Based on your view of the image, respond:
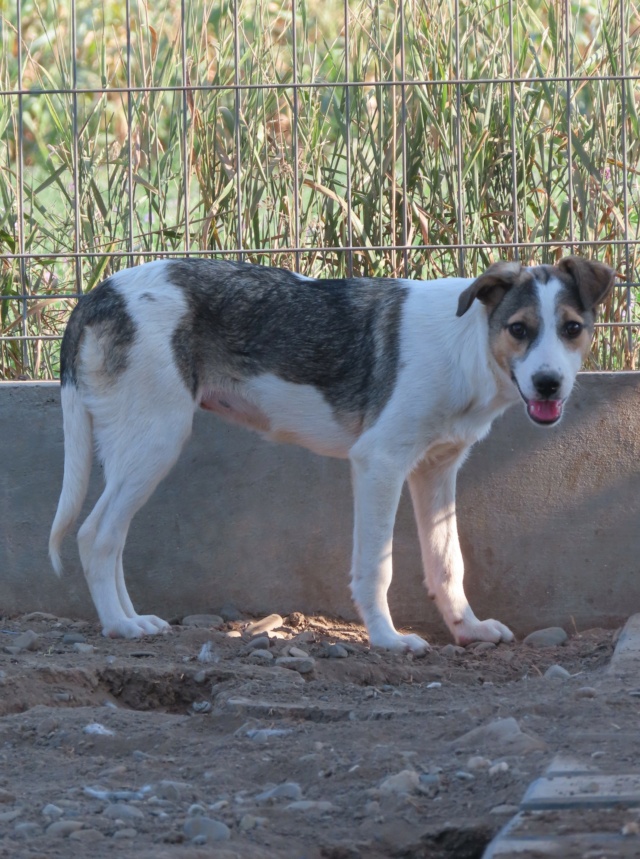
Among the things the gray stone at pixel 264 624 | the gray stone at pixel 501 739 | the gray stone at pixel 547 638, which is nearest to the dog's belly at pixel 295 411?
the gray stone at pixel 264 624

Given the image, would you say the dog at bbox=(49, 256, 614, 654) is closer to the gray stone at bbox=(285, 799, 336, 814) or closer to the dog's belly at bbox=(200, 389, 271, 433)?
the dog's belly at bbox=(200, 389, 271, 433)

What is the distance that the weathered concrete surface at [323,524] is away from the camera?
5645mm

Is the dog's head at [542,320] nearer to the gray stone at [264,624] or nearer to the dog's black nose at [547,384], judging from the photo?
the dog's black nose at [547,384]

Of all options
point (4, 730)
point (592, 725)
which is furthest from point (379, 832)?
point (4, 730)

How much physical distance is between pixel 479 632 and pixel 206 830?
2.92 metres

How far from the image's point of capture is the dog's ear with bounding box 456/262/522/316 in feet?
15.9

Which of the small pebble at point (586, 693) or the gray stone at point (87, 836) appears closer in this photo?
the gray stone at point (87, 836)

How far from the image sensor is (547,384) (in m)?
4.66

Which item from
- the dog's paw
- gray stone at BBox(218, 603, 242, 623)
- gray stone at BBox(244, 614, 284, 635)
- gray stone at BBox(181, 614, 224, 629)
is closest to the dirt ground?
the dog's paw

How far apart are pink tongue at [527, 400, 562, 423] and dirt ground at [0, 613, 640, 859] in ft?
3.37

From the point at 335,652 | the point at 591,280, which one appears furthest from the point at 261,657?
the point at 591,280

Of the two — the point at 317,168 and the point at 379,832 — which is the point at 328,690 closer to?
the point at 379,832

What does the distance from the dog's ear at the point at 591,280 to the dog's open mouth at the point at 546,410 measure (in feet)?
1.49

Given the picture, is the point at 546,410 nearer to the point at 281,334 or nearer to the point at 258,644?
the point at 281,334
